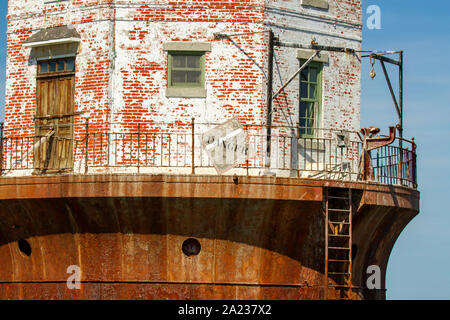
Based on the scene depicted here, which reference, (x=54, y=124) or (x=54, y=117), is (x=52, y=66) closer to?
(x=54, y=117)

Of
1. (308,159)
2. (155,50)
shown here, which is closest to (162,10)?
(155,50)

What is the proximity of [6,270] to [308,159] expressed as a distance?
7.33 metres

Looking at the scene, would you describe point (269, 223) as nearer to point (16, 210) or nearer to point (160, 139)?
point (160, 139)

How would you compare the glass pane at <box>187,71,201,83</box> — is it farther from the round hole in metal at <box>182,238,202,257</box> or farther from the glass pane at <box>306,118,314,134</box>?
the round hole in metal at <box>182,238,202,257</box>

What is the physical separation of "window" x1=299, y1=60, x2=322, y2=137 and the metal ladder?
83.8 inches

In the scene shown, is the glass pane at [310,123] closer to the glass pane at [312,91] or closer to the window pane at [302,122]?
the window pane at [302,122]

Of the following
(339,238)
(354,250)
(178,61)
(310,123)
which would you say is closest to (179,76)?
(178,61)

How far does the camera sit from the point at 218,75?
2583cm

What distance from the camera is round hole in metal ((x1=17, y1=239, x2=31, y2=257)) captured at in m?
25.6

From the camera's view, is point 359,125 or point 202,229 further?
point 359,125

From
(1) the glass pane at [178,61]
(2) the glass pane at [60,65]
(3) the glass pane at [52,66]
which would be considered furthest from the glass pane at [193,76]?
(3) the glass pane at [52,66]

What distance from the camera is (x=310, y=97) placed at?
27.0 m

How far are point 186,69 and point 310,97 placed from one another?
311 centimetres

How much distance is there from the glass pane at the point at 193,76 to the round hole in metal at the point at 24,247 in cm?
517
